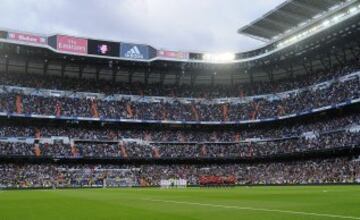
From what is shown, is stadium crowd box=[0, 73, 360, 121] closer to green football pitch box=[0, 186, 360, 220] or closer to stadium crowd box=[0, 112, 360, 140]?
stadium crowd box=[0, 112, 360, 140]

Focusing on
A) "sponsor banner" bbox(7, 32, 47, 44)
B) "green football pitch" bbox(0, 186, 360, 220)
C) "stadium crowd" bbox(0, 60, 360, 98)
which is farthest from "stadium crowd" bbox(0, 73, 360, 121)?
"green football pitch" bbox(0, 186, 360, 220)

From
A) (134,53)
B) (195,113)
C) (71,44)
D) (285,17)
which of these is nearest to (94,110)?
(134,53)

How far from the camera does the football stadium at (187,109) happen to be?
72.2 meters

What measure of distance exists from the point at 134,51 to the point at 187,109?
58.9ft

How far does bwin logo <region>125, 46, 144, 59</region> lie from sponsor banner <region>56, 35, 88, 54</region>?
7406 millimetres

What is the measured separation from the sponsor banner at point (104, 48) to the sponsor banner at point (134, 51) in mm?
1111

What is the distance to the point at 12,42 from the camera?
7281 cm

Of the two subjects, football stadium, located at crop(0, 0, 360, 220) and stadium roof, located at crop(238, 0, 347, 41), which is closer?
stadium roof, located at crop(238, 0, 347, 41)

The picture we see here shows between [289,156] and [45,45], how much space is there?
4405 centimetres

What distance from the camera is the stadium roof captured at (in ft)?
229

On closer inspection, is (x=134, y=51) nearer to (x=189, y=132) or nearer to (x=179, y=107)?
(x=179, y=107)

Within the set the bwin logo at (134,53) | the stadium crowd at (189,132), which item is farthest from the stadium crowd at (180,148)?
the bwin logo at (134,53)

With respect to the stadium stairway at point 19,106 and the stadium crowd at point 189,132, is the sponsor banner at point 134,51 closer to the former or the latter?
the stadium crowd at point 189,132

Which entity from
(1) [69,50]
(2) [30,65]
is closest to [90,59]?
(1) [69,50]
